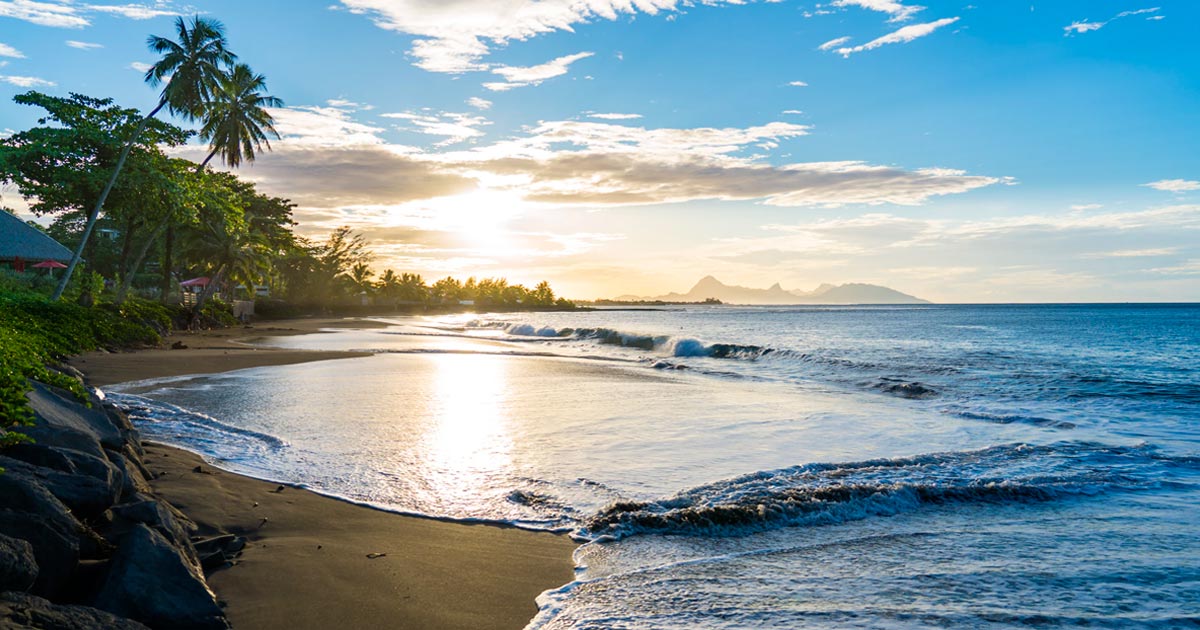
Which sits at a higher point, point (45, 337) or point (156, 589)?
point (45, 337)

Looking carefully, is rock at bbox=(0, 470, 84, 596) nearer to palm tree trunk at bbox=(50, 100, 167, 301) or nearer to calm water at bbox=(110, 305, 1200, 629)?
calm water at bbox=(110, 305, 1200, 629)

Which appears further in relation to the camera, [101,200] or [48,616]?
[101,200]

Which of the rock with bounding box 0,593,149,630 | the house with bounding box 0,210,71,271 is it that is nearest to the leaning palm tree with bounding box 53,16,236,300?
the house with bounding box 0,210,71,271

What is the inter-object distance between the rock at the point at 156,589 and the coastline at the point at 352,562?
9.4 inches

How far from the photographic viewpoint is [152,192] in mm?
26172

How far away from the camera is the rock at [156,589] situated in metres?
3.33

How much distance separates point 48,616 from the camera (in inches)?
114

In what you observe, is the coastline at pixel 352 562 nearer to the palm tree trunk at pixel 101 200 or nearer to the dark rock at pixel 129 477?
the dark rock at pixel 129 477

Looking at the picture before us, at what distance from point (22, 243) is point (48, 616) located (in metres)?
30.3

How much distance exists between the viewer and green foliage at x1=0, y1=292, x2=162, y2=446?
4875mm

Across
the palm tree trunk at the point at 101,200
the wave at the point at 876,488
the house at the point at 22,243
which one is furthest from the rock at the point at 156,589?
the house at the point at 22,243

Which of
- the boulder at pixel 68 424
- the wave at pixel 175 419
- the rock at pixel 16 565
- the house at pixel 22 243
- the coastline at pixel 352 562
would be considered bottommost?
the coastline at pixel 352 562

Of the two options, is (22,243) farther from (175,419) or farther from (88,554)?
(88,554)

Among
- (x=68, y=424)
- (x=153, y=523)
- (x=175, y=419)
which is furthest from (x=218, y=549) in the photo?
(x=175, y=419)
